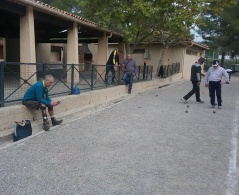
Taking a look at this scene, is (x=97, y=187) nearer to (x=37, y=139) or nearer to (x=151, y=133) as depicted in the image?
(x=37, y=139)

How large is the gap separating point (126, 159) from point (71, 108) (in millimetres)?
3901

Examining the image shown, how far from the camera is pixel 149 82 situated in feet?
52.5

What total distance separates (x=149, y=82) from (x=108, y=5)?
441 cm

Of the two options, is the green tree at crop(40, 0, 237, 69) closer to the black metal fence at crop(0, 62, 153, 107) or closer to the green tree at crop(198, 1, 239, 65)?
the black metal fence at crop(0, 62, 153, 107)

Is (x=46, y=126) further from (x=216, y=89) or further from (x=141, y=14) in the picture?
(x=141, y=14)

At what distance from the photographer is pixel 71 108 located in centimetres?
834

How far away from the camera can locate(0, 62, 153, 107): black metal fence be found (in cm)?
621

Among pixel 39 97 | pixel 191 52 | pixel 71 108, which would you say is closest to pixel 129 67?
pixel 71 108

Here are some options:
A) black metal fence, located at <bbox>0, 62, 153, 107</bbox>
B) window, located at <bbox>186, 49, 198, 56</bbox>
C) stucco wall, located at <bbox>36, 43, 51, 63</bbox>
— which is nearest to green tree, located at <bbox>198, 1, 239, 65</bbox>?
window, located at <bbox>186, 49, 198, 56</bbox>

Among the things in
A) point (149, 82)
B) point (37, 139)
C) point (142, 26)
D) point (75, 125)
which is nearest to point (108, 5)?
point (142, 26)

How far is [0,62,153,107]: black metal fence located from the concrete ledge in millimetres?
278

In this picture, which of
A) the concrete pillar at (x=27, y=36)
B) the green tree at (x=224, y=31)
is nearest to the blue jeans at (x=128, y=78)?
the concrete pillar at (x=27, y=36)

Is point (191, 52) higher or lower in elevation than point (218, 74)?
higher

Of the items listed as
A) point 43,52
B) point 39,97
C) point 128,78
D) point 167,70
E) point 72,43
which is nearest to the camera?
point 39,97
